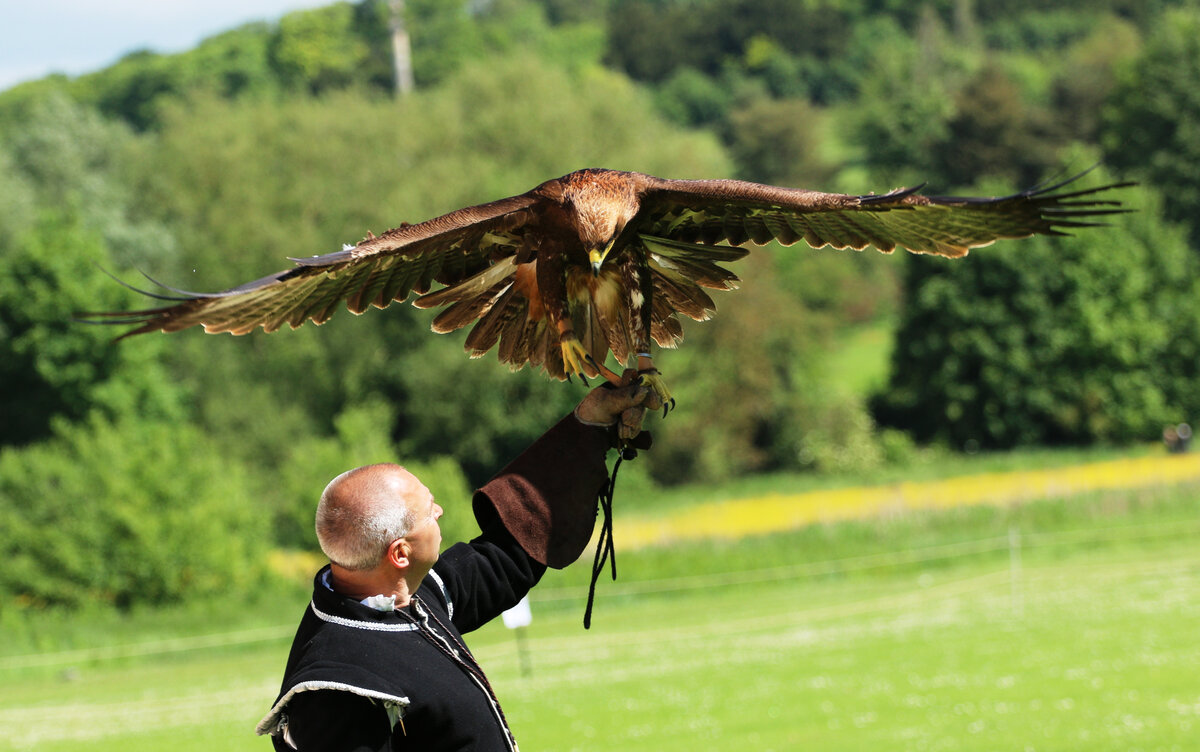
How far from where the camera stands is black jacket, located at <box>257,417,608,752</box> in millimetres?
2736

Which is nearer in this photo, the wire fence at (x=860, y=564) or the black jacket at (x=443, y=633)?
the black jacket at (x=443, y=633)

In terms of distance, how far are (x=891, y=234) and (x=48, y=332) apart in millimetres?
35319

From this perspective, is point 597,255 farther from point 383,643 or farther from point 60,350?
point 60,350

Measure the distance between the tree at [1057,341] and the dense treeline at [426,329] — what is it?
98 millimetres

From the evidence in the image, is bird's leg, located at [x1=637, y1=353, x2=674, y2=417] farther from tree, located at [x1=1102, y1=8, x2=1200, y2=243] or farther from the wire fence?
tree, located at [x1=1102, y1=8, x2=1200, y2=243]

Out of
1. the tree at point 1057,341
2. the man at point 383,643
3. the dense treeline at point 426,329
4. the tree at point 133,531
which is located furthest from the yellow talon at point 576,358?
the tree at point 1057,341

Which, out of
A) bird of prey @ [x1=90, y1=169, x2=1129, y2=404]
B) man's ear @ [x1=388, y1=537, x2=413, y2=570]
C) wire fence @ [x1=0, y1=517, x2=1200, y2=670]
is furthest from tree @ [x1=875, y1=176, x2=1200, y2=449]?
man's ear @ [x1=388, y1=537, x2=413, y2=570]

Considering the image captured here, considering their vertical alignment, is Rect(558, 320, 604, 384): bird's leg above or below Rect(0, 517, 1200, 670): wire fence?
above

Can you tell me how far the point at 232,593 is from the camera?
964 inches

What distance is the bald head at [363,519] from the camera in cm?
279

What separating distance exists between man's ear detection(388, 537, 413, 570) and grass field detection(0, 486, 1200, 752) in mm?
7324

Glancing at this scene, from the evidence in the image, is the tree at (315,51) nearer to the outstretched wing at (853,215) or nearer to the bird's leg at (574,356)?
the outstretched wing at (853,215)

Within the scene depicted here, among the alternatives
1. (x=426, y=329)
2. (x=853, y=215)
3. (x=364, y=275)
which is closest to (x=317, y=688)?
(x=364, y=275)

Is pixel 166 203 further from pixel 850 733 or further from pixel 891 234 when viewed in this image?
pixel 891 234
